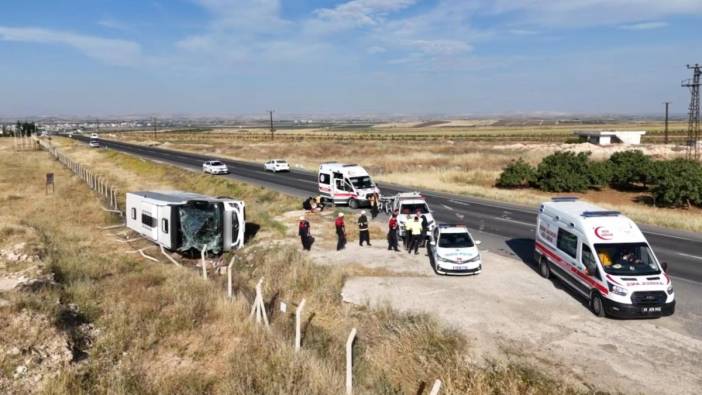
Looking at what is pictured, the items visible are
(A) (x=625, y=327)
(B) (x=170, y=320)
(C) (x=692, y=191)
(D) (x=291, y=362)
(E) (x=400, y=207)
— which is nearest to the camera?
(D) (x=291, y=362)

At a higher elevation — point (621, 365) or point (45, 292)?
point (45, 292)

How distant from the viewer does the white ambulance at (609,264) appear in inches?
539

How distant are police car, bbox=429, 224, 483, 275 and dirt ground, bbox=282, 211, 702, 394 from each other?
33 cm

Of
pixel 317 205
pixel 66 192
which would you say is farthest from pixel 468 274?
pixel 66 192

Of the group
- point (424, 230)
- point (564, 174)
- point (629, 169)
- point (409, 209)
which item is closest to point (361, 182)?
point (409, 209)

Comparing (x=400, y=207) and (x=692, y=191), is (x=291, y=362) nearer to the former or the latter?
(x=400, y=207)

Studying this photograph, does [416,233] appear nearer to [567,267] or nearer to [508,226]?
[567,267]

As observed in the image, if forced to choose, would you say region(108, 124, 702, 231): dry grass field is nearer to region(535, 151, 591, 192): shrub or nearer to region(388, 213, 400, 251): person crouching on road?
region(535, 151, 591, 192): shrub

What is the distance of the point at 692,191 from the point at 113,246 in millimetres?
35280

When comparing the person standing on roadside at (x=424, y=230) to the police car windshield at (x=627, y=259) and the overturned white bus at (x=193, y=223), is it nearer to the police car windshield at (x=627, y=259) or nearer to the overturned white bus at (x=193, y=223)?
the overturned white bus at (x=193, y=223)

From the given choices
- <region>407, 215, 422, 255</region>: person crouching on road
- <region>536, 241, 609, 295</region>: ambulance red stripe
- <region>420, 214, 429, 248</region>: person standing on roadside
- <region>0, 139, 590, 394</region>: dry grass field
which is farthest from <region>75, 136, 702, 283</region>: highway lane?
<region>0, 139, 590, 394</region>: dry grass field

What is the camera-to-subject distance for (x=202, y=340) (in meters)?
11.4

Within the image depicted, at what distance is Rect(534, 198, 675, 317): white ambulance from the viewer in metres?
13.7

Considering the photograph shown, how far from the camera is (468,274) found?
18.3m
